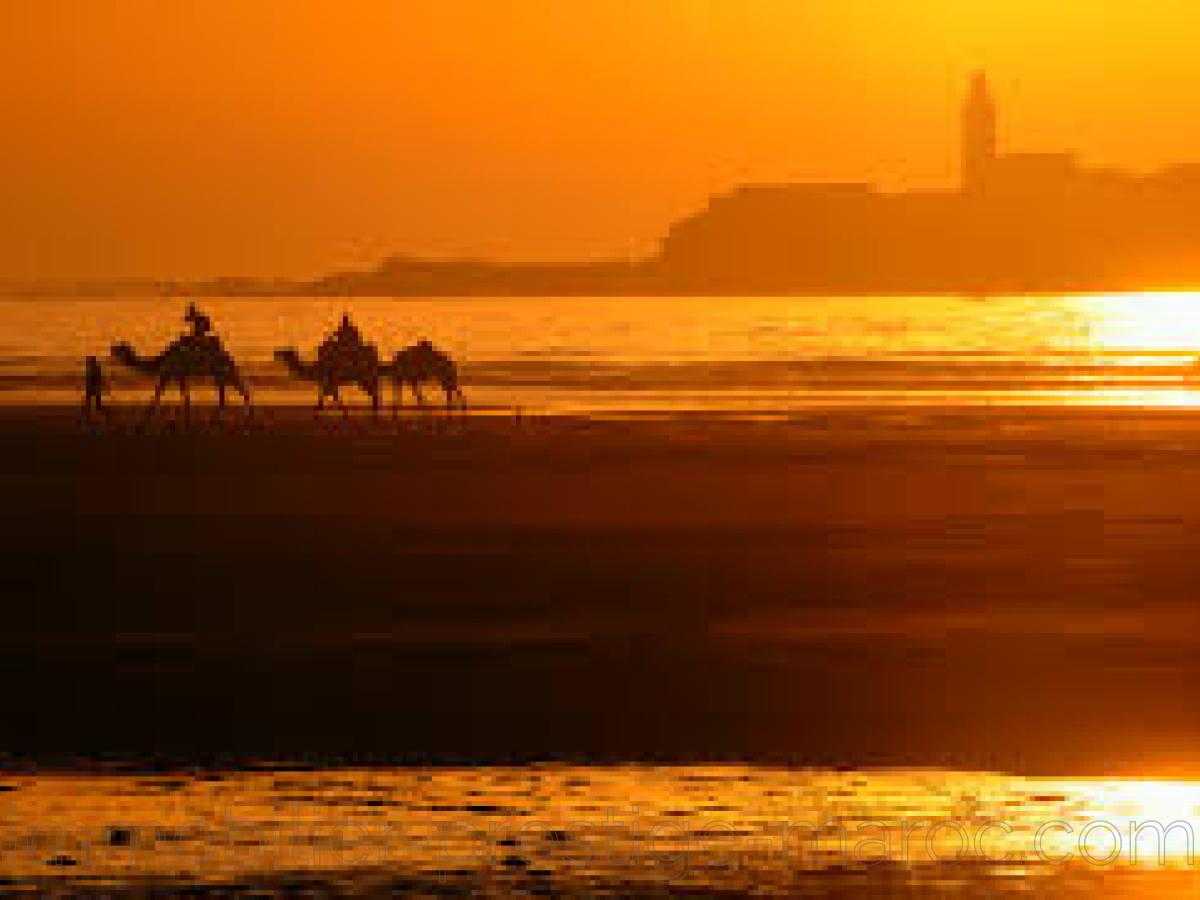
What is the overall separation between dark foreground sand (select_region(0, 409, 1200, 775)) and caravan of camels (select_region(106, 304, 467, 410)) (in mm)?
7336

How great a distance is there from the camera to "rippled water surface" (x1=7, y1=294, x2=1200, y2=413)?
153 ft

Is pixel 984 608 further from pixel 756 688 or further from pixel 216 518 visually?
pixel 216 518

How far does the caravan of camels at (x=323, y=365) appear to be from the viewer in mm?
37938

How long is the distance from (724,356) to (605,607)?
5289 cm

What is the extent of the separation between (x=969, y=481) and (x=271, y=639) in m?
11.8

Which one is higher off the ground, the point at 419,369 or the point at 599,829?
the point at 419,369

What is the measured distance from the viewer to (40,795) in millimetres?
11719

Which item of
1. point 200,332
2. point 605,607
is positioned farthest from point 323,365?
point 605,607

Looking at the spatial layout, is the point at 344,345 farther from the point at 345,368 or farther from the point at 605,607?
the point at 605,607

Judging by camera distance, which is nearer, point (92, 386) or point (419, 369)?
point (419, 369)

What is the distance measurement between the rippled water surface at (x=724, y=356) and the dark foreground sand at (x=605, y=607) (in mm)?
14110

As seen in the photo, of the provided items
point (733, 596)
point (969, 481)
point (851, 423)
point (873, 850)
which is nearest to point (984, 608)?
point (733, 596)

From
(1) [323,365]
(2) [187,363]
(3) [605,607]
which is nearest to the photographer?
(3) [605,607]

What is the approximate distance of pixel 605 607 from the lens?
17578 millimetres
